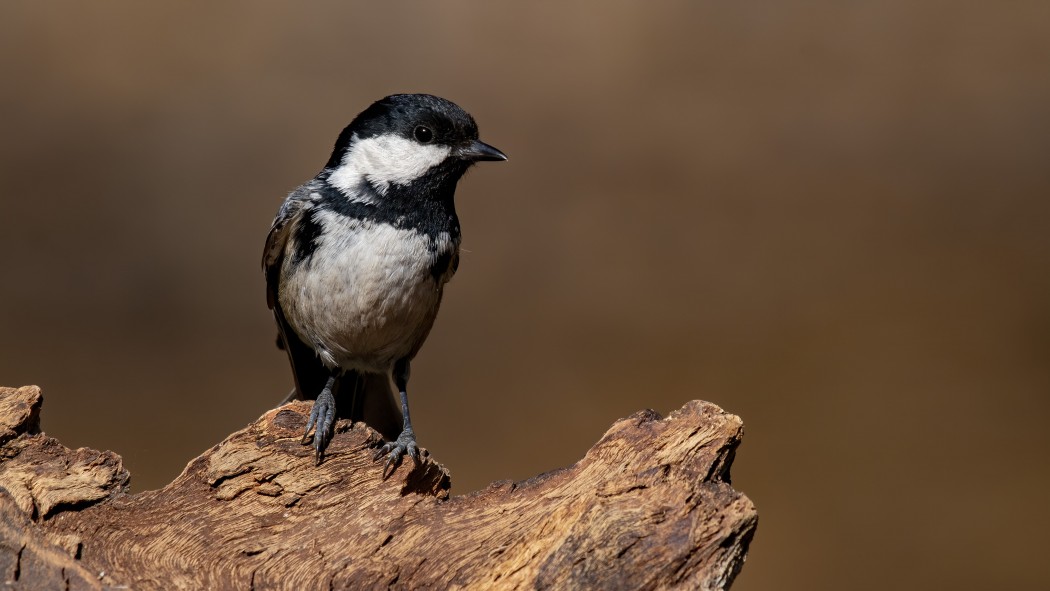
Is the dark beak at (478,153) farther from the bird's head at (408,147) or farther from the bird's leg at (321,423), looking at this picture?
the bird's leg at (321,423)

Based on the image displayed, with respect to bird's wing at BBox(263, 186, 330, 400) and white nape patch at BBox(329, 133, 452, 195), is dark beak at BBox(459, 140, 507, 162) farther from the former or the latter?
bird's wing at BBox(263, 186, 330, 400)

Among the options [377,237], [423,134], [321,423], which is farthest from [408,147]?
[321,423]

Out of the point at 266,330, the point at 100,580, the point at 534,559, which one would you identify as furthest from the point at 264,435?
the point at 266,330

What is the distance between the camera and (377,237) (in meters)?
3.53

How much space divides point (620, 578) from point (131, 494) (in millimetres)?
1366

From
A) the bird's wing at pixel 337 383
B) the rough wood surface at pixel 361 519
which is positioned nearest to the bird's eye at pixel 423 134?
the bird's wing at pixel 337 383

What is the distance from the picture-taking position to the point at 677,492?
2.42m

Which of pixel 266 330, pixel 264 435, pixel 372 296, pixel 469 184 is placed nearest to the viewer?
pixel 264 435

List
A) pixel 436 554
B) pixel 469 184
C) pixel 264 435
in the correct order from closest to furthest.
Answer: pixel 436 554
pixel 264 435
pixel 469 184

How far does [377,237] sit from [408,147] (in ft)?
1.33

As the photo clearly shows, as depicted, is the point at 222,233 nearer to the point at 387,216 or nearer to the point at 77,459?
the point at 387,216

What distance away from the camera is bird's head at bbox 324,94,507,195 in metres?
3.67

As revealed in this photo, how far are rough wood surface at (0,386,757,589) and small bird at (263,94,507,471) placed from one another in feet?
1.82

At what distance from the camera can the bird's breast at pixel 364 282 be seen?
3527 mm
